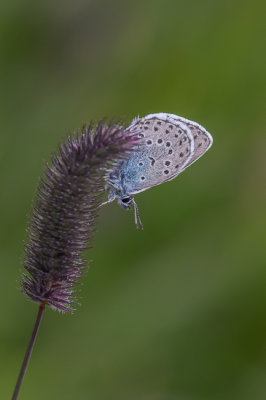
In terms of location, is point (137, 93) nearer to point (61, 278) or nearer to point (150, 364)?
point (150, 364)

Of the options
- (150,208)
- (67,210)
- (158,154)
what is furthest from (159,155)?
(150,208)

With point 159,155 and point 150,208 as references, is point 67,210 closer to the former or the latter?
point 159,155

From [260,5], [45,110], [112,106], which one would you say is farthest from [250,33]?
[45,110]

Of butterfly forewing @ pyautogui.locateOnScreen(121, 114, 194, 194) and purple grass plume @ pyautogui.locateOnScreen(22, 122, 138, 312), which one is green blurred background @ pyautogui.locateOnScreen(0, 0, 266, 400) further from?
purple grass plume @ pyautogui.locateOnScreen(22, 122, 138, 312)

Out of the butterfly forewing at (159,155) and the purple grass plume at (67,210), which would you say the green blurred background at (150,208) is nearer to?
the butterfly forewing at (159,155)

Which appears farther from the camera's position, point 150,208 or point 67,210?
point 150,208

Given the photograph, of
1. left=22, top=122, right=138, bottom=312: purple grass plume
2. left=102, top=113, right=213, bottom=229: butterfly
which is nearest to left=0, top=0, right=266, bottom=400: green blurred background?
left=102, top=113, right=213, bottom=229: butterfly
